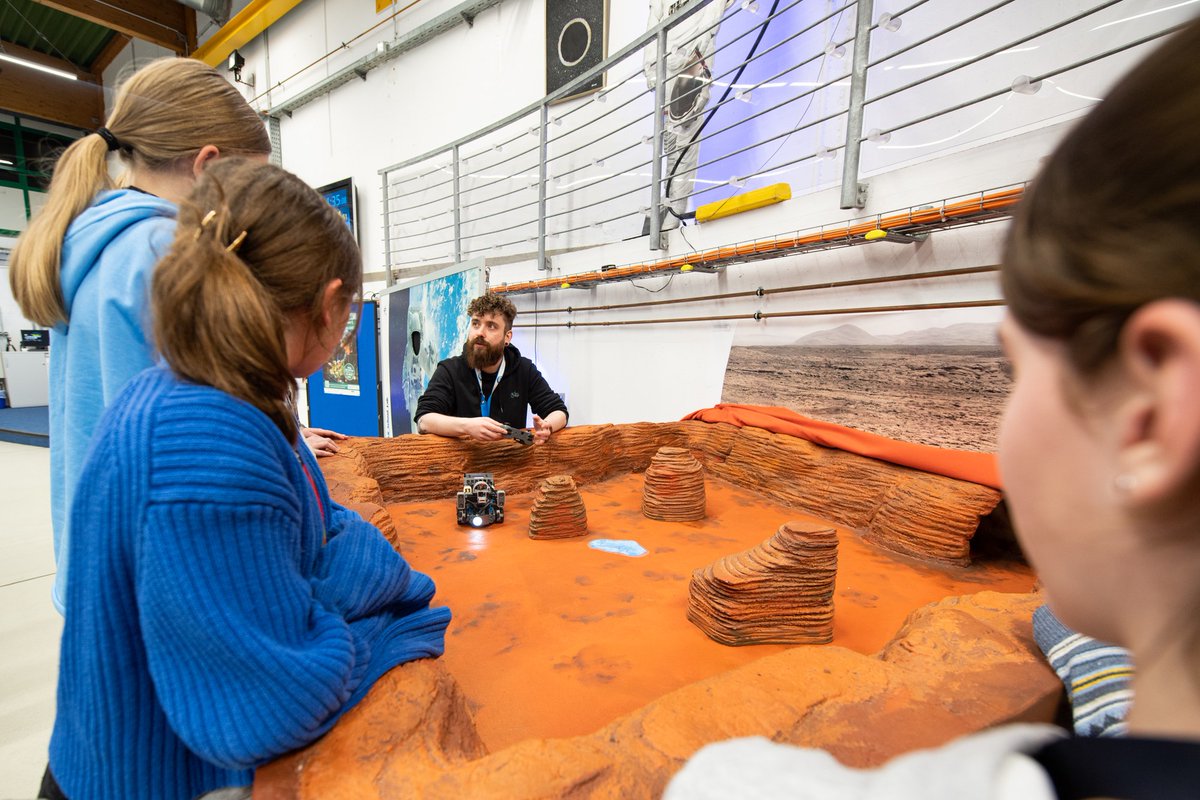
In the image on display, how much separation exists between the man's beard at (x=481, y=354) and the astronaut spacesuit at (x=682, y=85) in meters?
1.54

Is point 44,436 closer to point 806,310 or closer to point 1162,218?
point 806,310

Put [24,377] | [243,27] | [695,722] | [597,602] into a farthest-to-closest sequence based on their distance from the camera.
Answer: [24,377]
[243,27]
[597,602]
[695,722]

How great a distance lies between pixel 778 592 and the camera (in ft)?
5.38

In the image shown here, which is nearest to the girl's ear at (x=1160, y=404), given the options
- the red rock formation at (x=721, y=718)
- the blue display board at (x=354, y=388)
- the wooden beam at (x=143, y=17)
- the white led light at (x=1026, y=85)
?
the red rock formation at (x=721, y=718)

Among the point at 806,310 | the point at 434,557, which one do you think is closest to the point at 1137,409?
Result: the point at 434,557

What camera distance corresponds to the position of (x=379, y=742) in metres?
0.84

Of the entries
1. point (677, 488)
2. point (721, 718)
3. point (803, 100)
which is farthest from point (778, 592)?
point (803, 100)

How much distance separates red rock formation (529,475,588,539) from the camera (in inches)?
95.1

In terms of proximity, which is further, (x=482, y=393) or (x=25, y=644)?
(x=482, y=393)

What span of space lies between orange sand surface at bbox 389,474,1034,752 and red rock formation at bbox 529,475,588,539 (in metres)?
0.08

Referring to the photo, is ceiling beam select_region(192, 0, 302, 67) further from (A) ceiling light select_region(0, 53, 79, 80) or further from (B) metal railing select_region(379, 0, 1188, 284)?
(B) metal railing select_region(379, 0, 1188, 284)

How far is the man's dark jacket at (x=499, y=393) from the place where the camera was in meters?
3.50

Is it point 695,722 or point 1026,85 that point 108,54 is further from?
point 695,722

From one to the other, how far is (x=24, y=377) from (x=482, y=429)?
1217 cm
